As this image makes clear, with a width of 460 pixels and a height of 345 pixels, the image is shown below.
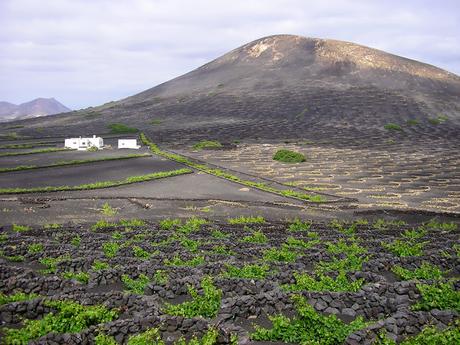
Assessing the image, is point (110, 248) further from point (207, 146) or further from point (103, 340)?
point (207, 146)

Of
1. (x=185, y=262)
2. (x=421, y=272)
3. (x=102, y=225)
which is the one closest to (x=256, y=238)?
(x=185, y=262)

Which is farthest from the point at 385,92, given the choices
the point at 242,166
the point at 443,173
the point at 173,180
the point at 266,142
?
the point at 173,180

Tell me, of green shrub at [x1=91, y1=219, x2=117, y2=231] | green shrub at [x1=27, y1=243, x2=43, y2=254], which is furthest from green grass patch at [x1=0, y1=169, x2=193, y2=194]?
green shrub at [x1=27, y1=243, x2=43, y2=254]

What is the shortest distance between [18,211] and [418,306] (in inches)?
1381

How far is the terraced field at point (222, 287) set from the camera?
16.2 meters

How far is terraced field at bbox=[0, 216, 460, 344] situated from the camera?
16.2 m

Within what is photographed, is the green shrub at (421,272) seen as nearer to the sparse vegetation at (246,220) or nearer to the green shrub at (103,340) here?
the green shrub at (103,340)

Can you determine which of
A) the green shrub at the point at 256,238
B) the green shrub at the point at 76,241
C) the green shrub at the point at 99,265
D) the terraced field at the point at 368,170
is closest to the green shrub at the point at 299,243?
the green shrub at the point at 256,238

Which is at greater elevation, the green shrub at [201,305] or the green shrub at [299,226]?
the green shrub at [201,305]

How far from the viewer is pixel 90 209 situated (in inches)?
1651

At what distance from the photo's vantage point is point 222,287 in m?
20.2

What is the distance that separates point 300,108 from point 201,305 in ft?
476

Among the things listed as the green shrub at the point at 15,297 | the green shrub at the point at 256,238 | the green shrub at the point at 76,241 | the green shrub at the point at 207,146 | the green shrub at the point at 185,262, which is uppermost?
the green shrub at the point at 207,146

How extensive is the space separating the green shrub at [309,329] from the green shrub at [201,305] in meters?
2.45
